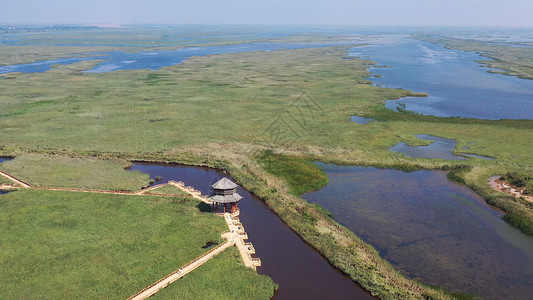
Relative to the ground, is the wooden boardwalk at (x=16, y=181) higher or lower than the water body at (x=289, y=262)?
higher

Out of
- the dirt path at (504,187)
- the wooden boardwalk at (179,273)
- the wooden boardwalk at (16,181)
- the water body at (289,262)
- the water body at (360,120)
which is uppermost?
the water body at (360,120)

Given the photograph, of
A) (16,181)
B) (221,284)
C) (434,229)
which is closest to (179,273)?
(221,284)

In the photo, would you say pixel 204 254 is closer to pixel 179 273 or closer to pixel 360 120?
pixel 179 273

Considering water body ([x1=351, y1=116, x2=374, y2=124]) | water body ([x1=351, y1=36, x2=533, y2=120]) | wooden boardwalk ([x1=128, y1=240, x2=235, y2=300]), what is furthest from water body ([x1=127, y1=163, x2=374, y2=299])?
water body ([x1=351, y1=36, x2=533, y2=120])

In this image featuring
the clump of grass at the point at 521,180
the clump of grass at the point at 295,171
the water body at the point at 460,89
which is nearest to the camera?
the clump of grass at the point at 521,180

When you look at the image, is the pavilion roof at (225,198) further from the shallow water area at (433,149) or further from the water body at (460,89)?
→ the water body at (460,89)

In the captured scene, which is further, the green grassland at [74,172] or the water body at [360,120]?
the water body at [360,120]

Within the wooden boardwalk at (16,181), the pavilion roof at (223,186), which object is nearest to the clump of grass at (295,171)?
the pavilion roof at (223,186)

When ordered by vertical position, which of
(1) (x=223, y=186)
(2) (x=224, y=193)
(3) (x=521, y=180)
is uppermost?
(1) (x=223, y=186)
